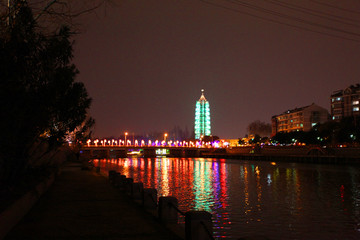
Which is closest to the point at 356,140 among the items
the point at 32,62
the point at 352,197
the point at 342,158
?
the point at 342,158

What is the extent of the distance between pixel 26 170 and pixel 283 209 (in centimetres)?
1477

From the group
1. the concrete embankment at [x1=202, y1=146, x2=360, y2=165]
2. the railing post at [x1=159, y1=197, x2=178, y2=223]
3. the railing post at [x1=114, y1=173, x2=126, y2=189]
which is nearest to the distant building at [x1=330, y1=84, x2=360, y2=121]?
the concrete embankment at [x1=202, y1=146, x2=360, y2=165]

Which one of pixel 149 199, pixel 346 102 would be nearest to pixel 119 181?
pixel 149 199

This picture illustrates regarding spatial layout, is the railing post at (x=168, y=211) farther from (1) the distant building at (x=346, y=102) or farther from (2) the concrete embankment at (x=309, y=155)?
(1) the distant building at (x=346, y=102)

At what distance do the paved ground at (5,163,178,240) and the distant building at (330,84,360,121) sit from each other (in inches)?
6328

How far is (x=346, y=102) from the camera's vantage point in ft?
551

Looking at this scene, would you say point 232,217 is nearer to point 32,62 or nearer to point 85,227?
point 85,227

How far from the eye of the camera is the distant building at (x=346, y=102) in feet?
535

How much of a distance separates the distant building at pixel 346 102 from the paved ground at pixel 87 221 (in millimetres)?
160727

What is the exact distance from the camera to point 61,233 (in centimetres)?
1107

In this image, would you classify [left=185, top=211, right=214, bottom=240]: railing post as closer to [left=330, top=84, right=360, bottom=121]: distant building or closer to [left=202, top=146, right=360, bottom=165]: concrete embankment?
[left=202, top=146, right=360, bottom=165]: concrete embankment

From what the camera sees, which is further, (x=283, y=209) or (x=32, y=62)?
(x=283, y=209)

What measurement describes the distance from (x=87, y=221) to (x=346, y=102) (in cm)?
17348

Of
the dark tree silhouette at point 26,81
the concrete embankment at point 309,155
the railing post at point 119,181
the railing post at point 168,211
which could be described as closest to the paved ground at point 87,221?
the railing post at point 168,211
